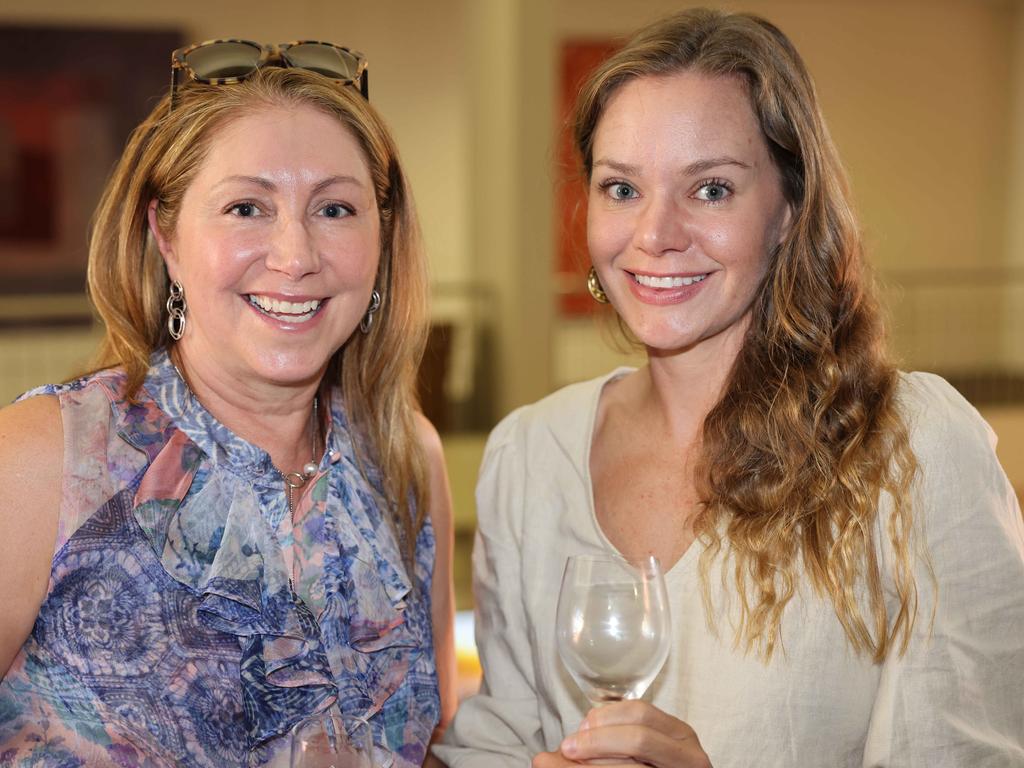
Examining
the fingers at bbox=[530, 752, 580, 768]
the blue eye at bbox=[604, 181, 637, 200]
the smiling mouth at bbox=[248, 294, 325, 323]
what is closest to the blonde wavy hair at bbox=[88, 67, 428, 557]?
the smiling mouth at bbox=[248, 294, 325, 323]

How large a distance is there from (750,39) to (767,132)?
0.58 feet

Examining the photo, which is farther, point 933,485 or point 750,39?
point 750,39

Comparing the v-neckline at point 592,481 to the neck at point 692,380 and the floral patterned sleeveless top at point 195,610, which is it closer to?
the neck at point 692,380

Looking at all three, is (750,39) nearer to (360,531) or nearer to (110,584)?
(360,531)

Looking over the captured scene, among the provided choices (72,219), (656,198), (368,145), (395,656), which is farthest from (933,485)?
(72,219)

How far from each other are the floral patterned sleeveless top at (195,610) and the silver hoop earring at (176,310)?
0.22 feet

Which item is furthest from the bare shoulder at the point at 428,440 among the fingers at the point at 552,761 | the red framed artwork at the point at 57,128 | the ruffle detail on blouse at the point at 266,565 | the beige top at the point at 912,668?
the red framed artwork at the point at 57,128

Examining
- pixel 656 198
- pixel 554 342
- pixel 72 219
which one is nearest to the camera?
pixel 656 198

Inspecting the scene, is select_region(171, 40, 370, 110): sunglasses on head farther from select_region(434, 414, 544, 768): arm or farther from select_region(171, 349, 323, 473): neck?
select_region(434, 414, 544, 768): arm

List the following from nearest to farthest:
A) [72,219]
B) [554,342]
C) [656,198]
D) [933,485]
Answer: [933,485] < [656,198] < [554,342] < [72,219]

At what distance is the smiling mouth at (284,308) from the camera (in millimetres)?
2207

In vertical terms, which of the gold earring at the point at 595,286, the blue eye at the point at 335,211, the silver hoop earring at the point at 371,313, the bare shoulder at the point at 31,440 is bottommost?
the bare shoulder at the point at 31,440

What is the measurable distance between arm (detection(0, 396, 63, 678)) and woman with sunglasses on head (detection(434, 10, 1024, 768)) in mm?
823

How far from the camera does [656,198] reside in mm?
2127
